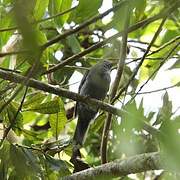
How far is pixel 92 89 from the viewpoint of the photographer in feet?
12.8

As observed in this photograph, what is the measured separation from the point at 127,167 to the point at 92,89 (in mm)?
1720

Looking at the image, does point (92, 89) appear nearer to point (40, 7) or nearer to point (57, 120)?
point (57, 120)

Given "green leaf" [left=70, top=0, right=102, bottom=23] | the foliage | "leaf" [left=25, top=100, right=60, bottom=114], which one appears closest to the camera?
the foliage

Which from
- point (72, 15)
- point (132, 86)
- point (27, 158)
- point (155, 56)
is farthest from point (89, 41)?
point (27, 158)

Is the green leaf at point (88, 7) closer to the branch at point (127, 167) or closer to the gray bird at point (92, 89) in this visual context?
the branch at point (127, 167)

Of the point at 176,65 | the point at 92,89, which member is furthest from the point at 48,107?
the point at 92,89

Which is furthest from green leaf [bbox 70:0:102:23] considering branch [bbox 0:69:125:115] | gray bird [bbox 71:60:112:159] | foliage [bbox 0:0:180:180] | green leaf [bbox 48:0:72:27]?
gray bird [bbox 71:60:112:159]

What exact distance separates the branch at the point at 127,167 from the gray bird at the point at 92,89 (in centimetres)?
125

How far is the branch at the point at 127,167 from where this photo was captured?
2.08 metres

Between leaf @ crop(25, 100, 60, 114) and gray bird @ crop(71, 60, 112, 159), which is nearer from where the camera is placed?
leaf @ crop(25, 100, 60, 114)

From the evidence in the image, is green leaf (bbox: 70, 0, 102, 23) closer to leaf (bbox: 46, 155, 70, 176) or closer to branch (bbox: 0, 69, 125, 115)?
branch (bbox: 0, 69, 125, 115)

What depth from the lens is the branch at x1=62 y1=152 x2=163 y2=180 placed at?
208cm

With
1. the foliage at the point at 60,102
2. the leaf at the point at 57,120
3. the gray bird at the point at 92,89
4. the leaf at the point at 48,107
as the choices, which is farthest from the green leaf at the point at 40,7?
the gray bird at the point at 92,89

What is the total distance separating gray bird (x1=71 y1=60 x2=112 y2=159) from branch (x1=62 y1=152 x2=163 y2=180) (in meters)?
1.25
